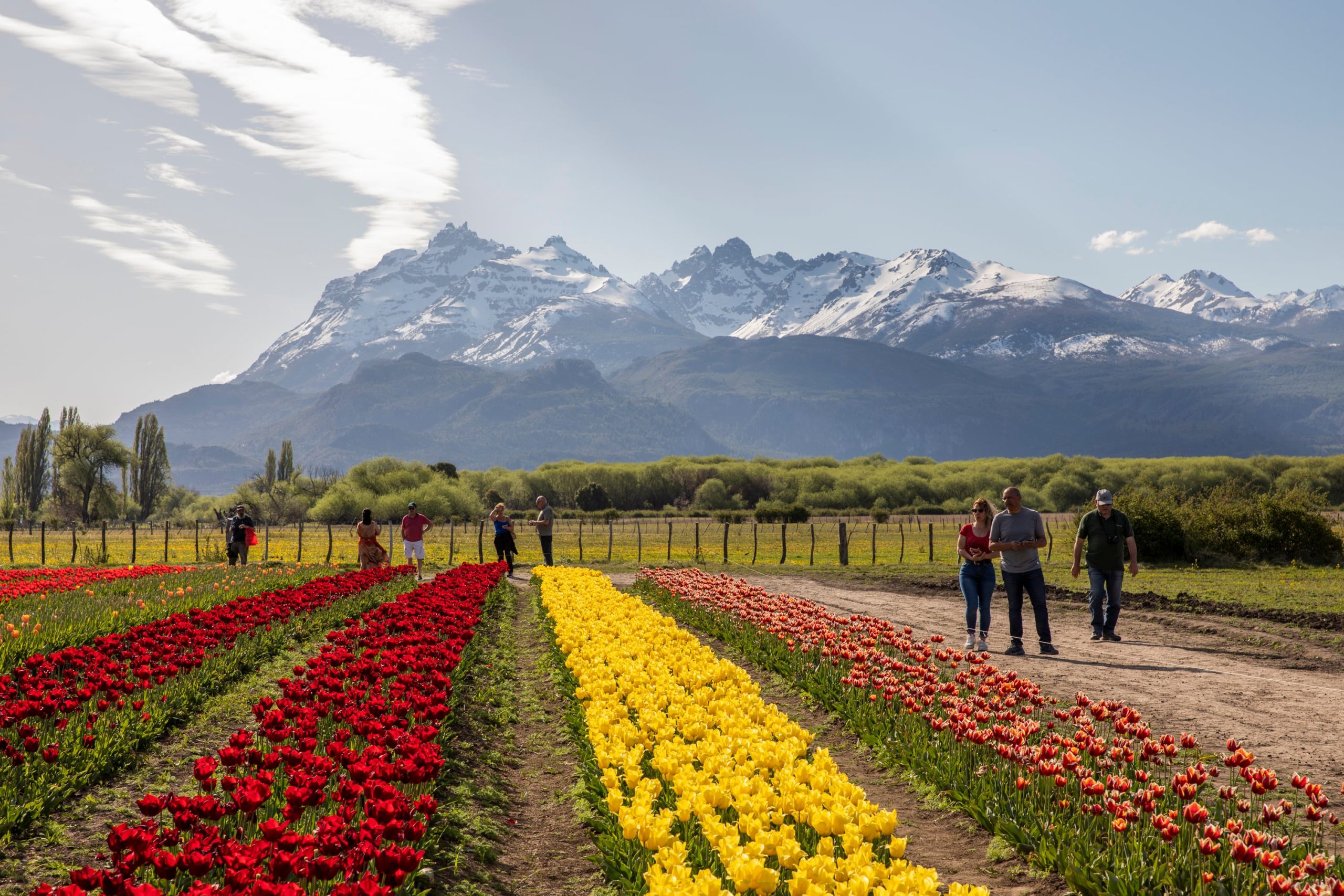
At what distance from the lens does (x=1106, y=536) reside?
13039 mm

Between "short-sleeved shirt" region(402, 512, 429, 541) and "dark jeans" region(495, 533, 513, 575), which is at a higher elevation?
Result: "short-sleeved shirt" region(402, 512, 429, 541)

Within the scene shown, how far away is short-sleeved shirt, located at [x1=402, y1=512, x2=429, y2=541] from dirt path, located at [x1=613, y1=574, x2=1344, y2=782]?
10114 millimetres

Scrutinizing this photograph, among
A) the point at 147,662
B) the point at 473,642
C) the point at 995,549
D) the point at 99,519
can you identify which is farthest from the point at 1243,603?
the point at 99,519

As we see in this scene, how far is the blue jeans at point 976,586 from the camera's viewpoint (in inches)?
495

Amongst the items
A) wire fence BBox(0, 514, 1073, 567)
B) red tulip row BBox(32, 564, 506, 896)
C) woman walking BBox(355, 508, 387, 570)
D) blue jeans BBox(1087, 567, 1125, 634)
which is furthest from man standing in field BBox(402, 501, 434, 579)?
blue jeans BBox(1087, 567, 1125, 634)

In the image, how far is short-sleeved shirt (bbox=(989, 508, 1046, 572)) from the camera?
12000mm

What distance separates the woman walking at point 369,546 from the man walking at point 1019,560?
43.7 feet

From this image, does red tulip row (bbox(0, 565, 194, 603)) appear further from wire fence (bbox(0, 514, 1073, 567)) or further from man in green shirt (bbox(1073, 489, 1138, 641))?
man in green shirt (bbox(1073, 489, 1138, 641))

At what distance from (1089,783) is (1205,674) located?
716cm

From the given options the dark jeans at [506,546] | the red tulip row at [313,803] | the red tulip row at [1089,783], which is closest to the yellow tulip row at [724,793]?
the red tulip row at [1089,783]

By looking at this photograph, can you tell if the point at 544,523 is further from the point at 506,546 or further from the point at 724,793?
the point at 724,793

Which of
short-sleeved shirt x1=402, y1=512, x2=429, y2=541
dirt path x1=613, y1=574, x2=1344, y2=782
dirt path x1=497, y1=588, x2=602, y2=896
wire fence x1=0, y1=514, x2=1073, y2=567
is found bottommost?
wire fence x1=0, y1=514, x2=1073, y2=567

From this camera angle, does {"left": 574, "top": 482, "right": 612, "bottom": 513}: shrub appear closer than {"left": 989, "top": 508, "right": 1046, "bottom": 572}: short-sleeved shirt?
No

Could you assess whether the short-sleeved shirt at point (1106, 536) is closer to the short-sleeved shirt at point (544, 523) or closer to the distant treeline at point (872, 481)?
the short-sleeved shirt at point (544, 523)
